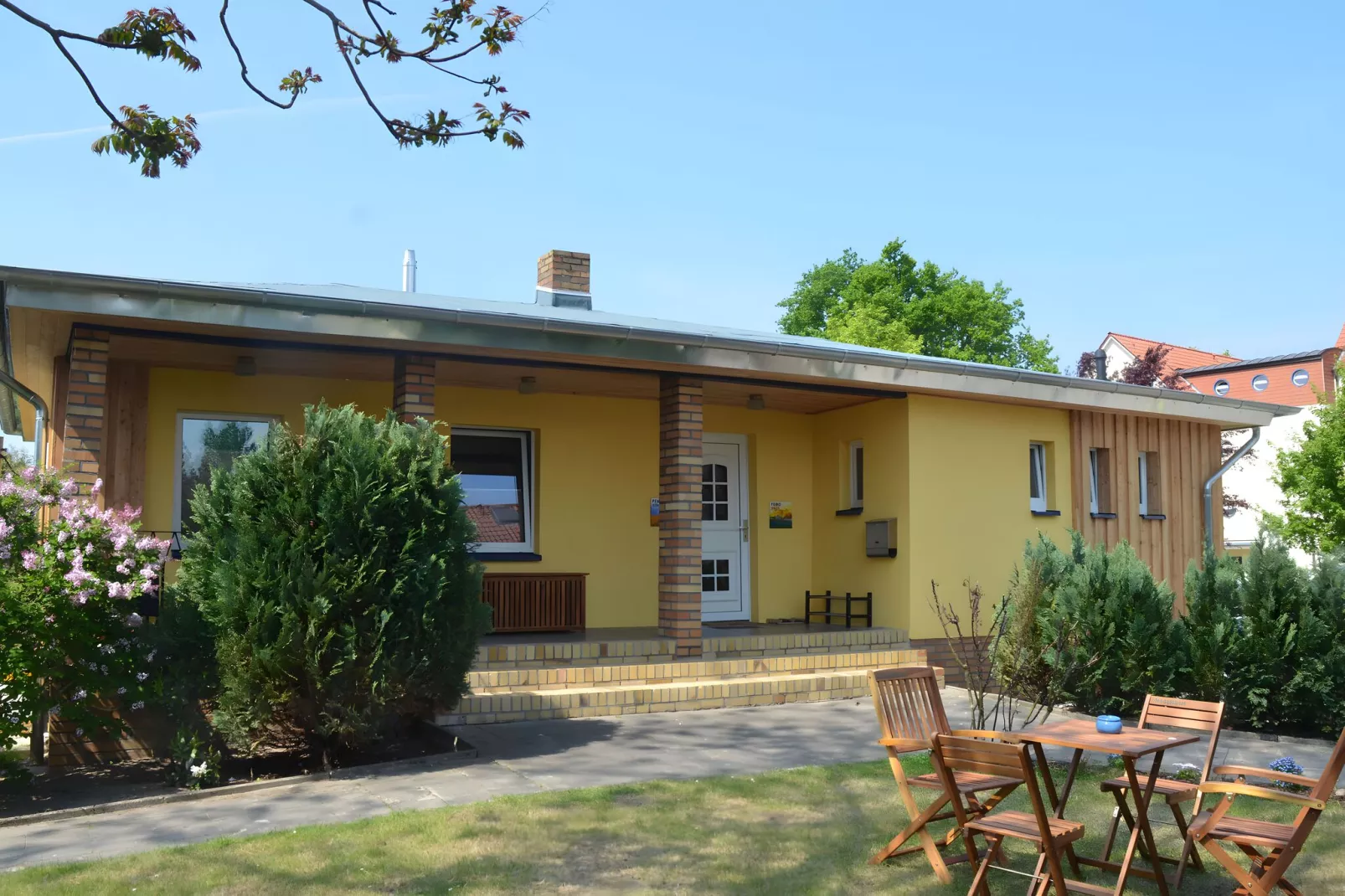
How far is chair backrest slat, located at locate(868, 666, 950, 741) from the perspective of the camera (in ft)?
17.2

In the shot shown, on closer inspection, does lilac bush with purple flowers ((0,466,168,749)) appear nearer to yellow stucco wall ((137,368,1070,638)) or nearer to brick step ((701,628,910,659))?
yellow stucco wall ((137,368,1070,638))

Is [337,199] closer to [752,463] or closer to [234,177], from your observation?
[234,177]

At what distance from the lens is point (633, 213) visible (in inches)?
494

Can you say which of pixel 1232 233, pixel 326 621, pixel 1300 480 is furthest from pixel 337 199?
pixel 1300 480

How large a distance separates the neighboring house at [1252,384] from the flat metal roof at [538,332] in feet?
80.1

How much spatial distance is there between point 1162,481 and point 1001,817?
11127mm

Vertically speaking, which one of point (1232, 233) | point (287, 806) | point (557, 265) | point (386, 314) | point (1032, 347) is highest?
point (1032, 347)

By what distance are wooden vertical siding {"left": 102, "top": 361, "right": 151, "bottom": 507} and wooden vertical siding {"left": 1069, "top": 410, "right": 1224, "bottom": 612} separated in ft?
35.0

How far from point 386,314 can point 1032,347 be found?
44.3m

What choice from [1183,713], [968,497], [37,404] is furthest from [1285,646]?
[37,404]

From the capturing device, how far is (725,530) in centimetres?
1312

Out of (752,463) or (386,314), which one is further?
(752,463)

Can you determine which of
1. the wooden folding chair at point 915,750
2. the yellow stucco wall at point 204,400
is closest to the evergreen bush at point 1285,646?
the wooden folding chair at point 915,750

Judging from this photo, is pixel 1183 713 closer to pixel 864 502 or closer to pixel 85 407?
pixel 864 502
